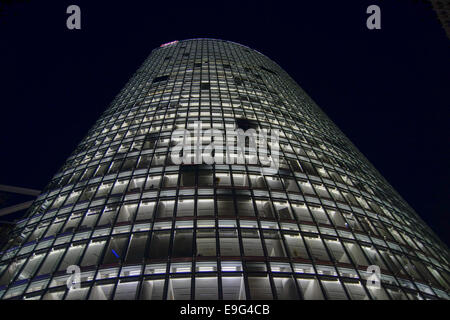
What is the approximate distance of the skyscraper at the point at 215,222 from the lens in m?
23.8

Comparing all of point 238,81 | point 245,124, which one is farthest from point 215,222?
point 238,81

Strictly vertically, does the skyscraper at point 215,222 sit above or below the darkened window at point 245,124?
below

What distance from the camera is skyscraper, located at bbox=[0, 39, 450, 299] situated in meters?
23.8

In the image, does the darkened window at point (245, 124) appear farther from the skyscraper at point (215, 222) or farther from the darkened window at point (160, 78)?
the darkened window at point (160, 78)

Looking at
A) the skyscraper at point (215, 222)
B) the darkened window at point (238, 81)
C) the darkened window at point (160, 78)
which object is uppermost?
the darkened window at point (160, 78)

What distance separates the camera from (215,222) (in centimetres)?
2870

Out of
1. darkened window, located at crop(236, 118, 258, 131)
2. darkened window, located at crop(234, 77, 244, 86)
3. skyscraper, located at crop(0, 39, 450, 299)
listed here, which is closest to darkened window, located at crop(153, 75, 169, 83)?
darkened window, located at crop(234, 77, 244, 86)

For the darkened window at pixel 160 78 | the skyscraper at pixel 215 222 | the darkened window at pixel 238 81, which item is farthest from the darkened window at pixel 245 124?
the darkened window at pixel 160 78

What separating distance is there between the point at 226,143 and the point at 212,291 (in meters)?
21.1

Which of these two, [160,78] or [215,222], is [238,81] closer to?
[160,78]
